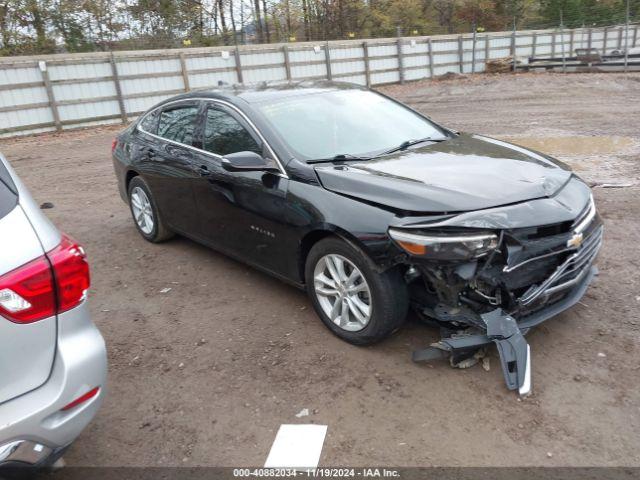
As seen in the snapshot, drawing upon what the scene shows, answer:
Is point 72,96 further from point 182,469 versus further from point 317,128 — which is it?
point 182,469

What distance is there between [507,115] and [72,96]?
40.0 feet

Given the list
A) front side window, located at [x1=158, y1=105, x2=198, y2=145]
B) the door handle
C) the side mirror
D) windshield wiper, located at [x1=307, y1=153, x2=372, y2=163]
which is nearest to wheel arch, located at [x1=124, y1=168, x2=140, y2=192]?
front side window, located at [x1=158, y1=105, x2=198, y2=145]

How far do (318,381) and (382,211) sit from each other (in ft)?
3.53

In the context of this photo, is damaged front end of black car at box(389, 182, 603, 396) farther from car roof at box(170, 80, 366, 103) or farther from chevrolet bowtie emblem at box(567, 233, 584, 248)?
car roof at box(170, 80, 366, 103)

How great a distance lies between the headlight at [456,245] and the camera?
290 centimetres

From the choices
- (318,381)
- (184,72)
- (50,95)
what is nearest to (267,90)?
(318,381)

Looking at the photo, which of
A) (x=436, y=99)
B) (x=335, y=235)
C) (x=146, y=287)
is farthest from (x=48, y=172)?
(x=436, y=99)

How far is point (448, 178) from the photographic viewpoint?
3361 mm

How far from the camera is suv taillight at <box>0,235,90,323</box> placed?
1.95 metres

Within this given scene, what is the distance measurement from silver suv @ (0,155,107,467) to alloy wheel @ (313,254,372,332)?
1.59 meters

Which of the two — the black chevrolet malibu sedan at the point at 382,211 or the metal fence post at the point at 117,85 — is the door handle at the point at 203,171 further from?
the metal fence post at the point at 117,85

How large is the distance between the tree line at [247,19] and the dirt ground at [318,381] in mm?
18135

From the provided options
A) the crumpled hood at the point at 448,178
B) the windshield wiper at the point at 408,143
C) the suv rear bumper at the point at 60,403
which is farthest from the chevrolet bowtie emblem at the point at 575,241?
the suv rear bumper at the point at 60,403

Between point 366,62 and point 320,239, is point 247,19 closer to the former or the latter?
point 366,62
